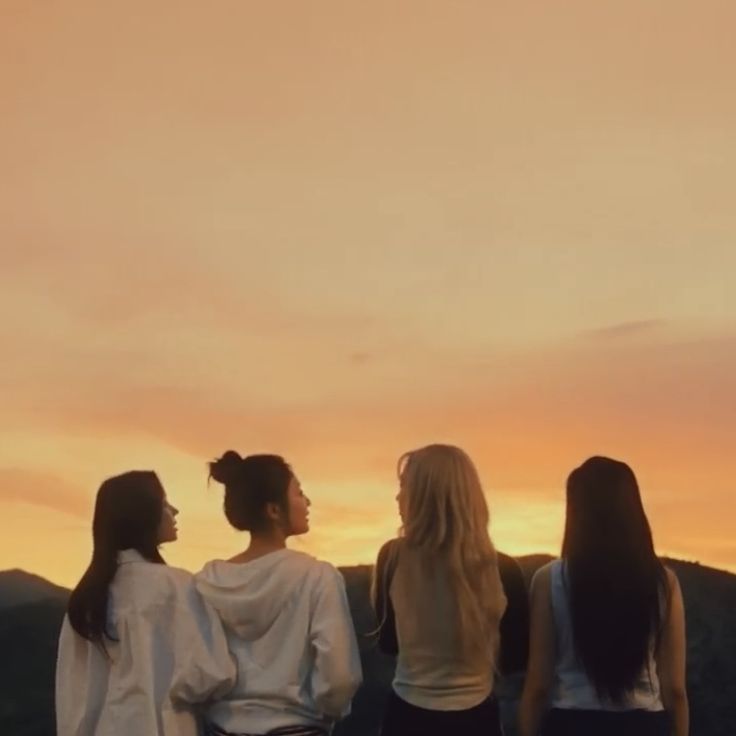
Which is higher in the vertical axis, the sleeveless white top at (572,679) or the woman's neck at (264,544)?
the woman's neck at (264,544)

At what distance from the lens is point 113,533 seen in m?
6.23

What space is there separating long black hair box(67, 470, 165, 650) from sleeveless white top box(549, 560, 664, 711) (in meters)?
1.65

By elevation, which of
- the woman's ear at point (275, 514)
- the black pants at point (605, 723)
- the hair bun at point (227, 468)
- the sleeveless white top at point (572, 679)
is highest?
the hair bun at point (227, 468)

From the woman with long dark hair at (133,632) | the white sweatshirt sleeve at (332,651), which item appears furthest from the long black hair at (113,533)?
the white sweatshirt sleeve at (332,651)

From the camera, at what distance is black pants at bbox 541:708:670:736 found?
5.81m

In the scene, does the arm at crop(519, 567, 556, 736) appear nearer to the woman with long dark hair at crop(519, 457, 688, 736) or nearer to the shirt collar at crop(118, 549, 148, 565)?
the woman with long dark hair at crop(519, 457, 688, 736)

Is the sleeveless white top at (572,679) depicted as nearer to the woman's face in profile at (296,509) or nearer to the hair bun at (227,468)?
the woman's face in profile at (296,509)

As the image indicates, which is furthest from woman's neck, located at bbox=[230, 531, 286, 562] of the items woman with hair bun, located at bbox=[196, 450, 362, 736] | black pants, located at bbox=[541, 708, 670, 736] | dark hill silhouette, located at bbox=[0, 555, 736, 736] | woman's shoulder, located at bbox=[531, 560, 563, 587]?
dark hill silhouette, located at bbox=[0, 555, 736, 736]

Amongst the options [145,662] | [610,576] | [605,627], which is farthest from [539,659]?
[145,662]

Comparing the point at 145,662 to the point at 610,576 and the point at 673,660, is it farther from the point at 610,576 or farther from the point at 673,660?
the point at 673,660

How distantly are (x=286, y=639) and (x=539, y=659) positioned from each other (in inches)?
38.2

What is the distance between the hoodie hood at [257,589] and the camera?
5801mm

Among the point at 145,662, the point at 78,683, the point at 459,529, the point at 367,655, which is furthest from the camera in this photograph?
the point at 367,655

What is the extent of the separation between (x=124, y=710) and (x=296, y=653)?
2.62 ft
